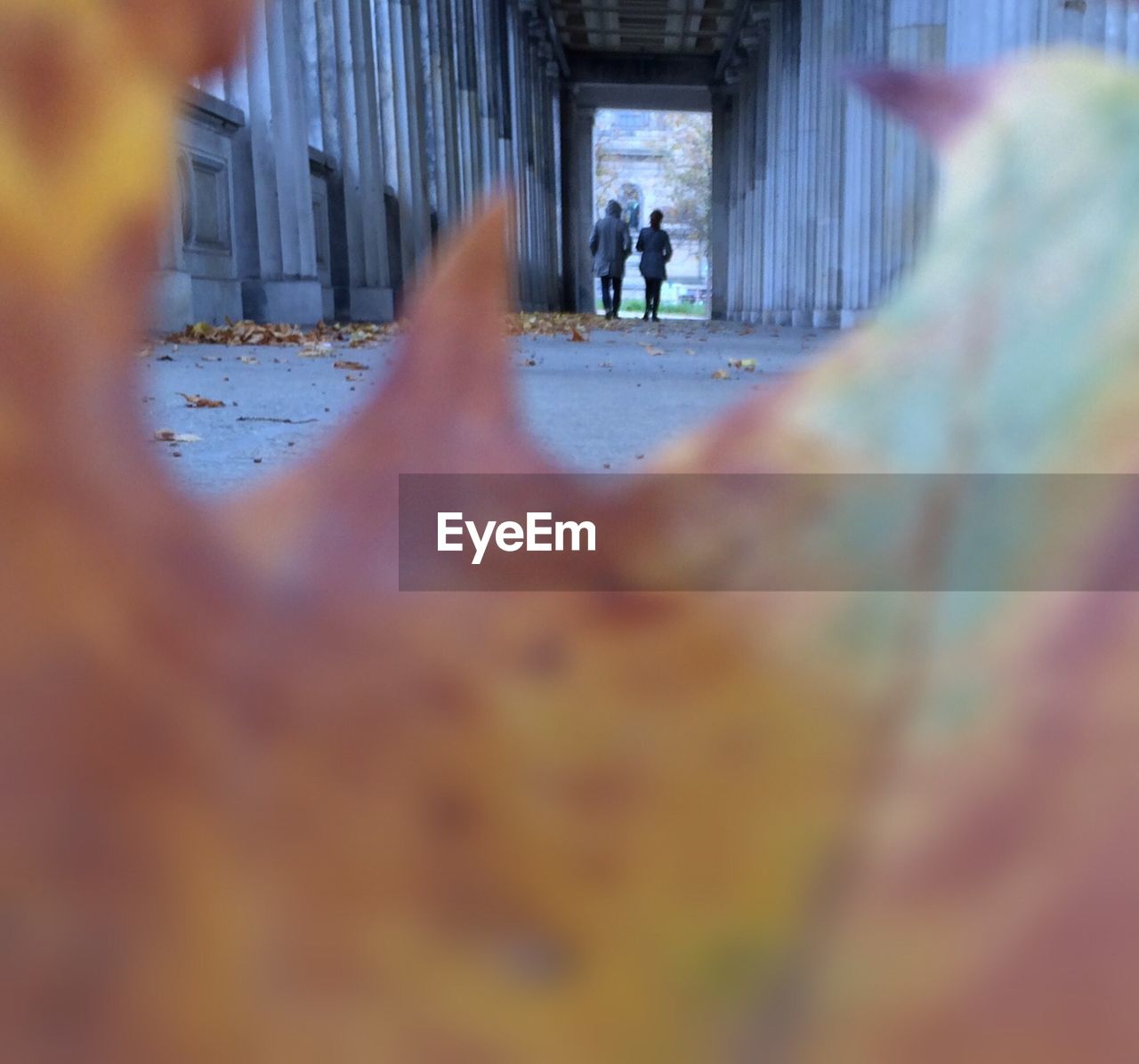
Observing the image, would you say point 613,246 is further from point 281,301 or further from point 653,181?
point 281,301

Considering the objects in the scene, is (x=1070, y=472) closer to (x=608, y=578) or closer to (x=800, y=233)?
(x=608, y=578)

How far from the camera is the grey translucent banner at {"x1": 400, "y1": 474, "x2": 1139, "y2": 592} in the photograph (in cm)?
37

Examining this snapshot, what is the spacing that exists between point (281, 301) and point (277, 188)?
0.77m

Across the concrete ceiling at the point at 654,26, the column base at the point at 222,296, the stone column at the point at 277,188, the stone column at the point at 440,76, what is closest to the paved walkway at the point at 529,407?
the stone column at the point at 277,188

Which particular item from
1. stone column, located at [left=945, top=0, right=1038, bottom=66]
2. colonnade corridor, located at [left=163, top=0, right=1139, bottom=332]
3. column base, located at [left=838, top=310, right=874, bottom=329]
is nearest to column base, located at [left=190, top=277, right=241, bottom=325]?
colonnade corridor, located at [left=163, top=0, right=1139, bottom=332]

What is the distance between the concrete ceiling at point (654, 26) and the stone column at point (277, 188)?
22.8 feet

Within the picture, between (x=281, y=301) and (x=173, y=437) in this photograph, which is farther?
(x=281, y=301)

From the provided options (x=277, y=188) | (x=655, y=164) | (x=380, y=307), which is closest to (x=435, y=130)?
(x=655, y=164)

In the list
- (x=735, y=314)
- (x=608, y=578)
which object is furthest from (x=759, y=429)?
(x=735, y=314)

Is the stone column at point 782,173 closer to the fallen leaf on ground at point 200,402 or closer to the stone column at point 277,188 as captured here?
the stone column at point 277,188

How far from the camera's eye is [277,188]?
9.11 ft

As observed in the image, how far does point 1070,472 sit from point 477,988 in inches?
9.6

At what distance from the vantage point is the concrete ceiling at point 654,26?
11.8 metres

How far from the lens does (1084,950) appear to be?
33 cm
